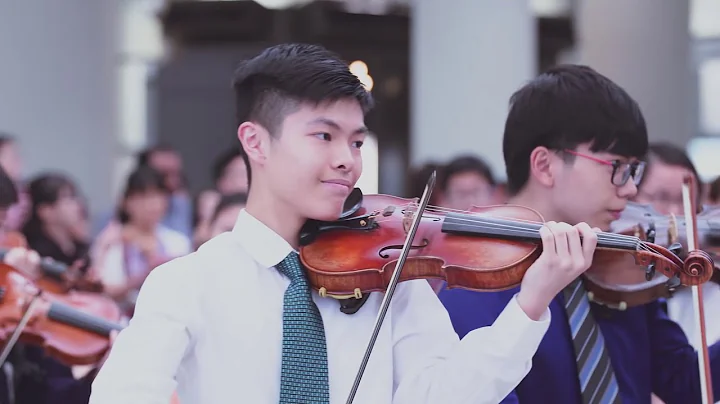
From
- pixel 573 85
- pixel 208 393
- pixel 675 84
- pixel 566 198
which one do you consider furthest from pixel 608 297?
pixel 675 84

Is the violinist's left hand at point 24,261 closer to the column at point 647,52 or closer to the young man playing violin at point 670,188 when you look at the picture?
the young man playing violin at point 670,188

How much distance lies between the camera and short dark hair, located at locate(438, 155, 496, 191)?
4871 mm

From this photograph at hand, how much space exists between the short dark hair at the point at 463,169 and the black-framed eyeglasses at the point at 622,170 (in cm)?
Answer: 265

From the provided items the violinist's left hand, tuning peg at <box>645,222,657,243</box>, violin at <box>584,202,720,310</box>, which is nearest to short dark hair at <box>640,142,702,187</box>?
violin at <box>584,202,720,310</box>

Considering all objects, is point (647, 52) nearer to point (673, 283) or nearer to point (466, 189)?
point (466, 189)

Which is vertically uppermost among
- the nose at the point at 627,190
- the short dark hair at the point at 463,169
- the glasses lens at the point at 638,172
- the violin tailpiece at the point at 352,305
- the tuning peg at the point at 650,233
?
the glasses lens at the point at 638,172

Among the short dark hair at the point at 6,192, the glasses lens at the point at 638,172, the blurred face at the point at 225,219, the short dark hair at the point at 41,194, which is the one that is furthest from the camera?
the short dark hair at the point at 41,194

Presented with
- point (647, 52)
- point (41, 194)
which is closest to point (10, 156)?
point (41, 194)

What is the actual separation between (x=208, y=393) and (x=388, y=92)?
30.2 ft

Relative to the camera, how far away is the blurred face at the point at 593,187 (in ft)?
7.11

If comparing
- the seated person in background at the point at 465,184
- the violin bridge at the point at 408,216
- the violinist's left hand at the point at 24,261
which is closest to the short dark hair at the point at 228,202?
the violinist's left hand at the point at 24,261

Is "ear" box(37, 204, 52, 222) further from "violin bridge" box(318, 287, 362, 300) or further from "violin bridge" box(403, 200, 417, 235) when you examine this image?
"violin bridge" box(318, 287, 362, 300)

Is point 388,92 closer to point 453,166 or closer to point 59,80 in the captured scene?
point 59,80

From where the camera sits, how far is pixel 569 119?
2.25 metres
